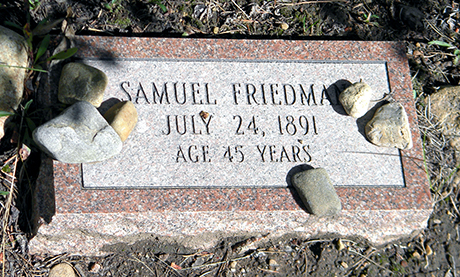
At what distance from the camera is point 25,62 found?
288 cm

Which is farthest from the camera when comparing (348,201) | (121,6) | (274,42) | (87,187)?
(121,6)

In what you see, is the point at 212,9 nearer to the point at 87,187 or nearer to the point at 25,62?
the point at 25,62

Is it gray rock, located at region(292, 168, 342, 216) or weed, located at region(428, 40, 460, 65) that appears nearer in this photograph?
gray rock, located at region(292, 168, 342, 216)

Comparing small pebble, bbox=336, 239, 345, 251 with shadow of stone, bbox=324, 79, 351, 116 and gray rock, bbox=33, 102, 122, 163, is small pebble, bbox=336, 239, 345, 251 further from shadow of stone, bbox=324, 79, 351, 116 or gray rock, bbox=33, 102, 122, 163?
gray rock, bbox=33, 102, 122, 163

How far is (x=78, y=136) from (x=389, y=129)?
2.11 meters

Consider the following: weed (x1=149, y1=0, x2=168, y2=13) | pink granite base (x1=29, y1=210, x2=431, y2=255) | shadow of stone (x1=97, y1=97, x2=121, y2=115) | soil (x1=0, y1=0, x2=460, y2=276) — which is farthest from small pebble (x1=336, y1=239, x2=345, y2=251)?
weed (x1=149, y1=0, x2=168, y2=13)

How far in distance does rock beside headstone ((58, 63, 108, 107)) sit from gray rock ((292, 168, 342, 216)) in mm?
1433

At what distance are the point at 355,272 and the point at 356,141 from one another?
1.02 metres

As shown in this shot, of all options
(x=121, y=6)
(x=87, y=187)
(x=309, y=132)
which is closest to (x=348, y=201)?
(x=309, y=132)

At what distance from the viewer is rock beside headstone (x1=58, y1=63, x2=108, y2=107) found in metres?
2.70

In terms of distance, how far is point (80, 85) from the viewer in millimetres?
2695

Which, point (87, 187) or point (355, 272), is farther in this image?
point (355, 272)

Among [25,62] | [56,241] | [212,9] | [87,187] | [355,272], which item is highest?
[212,9]

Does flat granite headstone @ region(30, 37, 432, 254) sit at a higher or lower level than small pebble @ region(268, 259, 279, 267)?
higher
